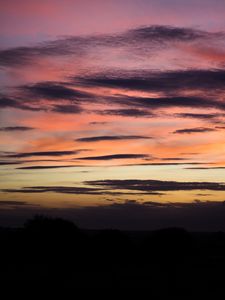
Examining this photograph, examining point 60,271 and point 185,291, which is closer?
point 185,291

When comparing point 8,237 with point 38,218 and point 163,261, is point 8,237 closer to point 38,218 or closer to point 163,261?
point 38,218

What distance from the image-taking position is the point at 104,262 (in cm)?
5100

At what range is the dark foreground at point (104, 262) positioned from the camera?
3397 centimetres

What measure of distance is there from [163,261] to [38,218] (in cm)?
1546

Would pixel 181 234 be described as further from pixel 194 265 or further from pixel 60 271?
pixel 60 271

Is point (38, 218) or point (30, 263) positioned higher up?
point (38, 218)

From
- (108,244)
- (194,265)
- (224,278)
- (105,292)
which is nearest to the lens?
(105,292)

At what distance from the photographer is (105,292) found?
101 ft

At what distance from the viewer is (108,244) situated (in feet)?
193

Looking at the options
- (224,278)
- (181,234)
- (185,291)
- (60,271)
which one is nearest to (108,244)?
(181,234)

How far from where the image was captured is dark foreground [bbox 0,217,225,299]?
1337 inches

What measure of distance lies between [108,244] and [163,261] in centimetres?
775

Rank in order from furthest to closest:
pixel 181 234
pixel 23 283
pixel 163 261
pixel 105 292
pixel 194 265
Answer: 1. pixel 181 234
2. pixel 163 261
3. pixel 194 265
4. pixel 23 283
5. pixel 105 292

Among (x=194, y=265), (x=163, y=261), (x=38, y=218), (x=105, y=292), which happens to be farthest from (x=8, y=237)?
(x=105, y=292)
